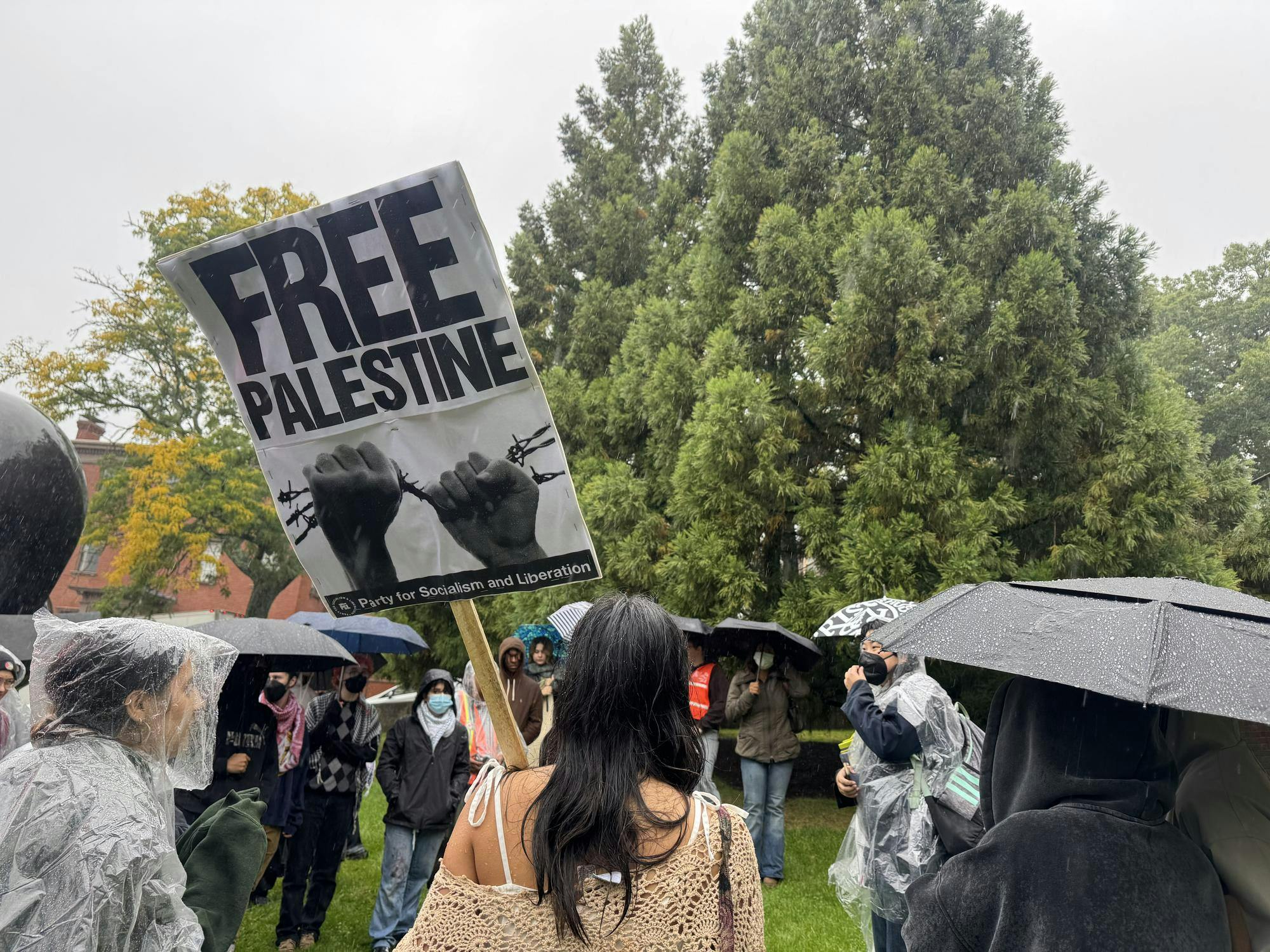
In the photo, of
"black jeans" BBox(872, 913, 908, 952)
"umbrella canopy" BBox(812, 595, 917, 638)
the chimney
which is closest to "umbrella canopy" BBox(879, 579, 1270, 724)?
"black jeans" BBox(872, 913, 908, 952)

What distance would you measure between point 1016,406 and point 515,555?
960 centimetres

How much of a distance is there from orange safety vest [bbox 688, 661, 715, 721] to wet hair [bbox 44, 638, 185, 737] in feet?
21.0

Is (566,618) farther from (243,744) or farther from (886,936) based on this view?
(886,936)

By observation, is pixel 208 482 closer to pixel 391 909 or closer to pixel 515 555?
pixel 391 909

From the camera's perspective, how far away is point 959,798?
12.1ft

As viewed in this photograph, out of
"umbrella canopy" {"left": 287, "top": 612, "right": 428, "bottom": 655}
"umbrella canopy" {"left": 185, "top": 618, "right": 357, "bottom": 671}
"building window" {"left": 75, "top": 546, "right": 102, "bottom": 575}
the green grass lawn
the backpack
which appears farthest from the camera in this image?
"building window" {"left": 75, "top": 546, "right": 102, "bottom": 575}

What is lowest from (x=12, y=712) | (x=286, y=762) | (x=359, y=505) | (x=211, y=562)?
(x=286, y=762)

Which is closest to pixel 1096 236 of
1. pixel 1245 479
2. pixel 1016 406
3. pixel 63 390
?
pixel 1016 406

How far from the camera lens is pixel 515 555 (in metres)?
2.59

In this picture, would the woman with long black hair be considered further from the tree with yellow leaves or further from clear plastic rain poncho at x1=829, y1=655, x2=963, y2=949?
the tree with yellow leaves

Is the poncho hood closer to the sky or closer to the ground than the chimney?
closer to the ground

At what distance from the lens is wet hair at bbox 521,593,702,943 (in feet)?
5.69

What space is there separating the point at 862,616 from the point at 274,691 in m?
4.35

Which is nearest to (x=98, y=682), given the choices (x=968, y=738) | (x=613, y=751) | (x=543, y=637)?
(x=613, y=751)
